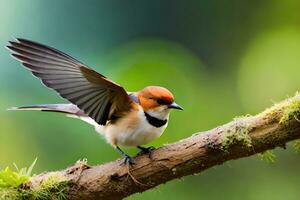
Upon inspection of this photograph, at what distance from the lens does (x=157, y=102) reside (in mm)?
3527

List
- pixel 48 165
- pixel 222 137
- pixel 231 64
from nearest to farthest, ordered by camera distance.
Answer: pixel 222 137 → pixel 48 165 → pixel 231 64

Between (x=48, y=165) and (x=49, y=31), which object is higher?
(x=49, y=31)

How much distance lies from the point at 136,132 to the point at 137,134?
0.01 metres

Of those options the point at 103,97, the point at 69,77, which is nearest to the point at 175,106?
the point at 103,97

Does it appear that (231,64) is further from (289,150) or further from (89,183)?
(89,183)

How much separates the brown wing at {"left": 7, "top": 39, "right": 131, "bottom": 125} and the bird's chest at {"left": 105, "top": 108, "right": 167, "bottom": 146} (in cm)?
11

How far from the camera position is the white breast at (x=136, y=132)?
3.47 meters

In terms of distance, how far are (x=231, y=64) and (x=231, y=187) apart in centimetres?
155

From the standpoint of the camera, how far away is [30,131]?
185 inches

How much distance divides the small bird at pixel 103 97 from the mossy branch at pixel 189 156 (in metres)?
0.09

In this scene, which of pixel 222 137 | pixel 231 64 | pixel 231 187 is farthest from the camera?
pixel 231 64

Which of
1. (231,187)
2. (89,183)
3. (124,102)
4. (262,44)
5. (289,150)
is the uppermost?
(262,44)

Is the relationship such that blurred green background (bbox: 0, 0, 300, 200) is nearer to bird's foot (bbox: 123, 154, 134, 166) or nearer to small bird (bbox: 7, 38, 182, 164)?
small bird (bbox: 7, 38, 182, 164)

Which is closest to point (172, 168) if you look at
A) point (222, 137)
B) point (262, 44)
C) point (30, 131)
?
point (222, 137)
